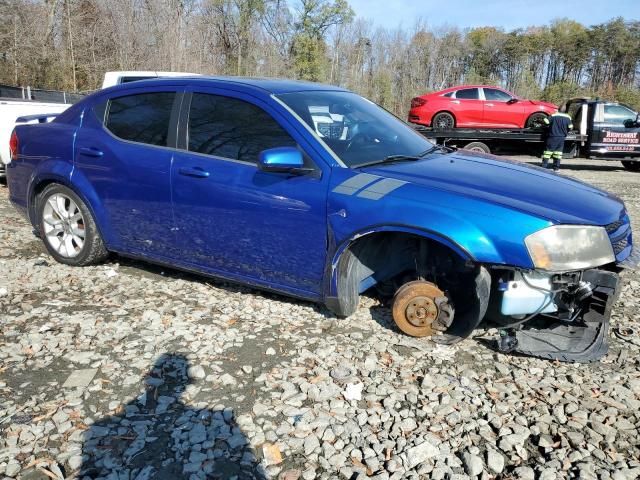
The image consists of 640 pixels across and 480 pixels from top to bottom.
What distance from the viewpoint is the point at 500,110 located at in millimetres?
15062

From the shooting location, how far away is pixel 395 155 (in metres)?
3.71

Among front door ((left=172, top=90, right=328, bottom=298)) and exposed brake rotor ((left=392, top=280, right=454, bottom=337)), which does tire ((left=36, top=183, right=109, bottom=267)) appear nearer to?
front door ((left=172, top=90, right=328, bottom=298))

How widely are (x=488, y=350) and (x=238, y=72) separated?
101 feet

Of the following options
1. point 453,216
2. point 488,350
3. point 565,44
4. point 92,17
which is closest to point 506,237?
point 453,216

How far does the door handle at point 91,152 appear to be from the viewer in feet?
13.8

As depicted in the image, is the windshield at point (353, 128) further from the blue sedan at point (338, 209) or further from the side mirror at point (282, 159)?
the side mirror at point (282, 159)

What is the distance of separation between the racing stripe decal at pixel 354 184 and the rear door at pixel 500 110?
13043 mm

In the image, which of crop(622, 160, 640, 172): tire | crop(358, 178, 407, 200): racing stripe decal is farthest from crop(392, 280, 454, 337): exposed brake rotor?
crop(622, 160, 640, 172): tire

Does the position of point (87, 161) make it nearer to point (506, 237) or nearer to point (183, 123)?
point (183, 123)

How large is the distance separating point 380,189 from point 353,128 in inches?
33.3

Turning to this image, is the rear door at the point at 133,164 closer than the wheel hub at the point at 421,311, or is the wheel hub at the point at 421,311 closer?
the wheel hub at the point at 421,311

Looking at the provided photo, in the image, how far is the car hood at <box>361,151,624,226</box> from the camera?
9.79 ft

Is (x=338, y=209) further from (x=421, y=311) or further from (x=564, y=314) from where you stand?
(x=564, y=314)

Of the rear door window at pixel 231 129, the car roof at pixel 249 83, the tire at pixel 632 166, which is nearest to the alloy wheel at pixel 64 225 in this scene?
the car roof at pixel 249 83
